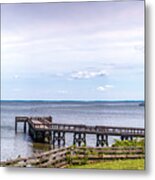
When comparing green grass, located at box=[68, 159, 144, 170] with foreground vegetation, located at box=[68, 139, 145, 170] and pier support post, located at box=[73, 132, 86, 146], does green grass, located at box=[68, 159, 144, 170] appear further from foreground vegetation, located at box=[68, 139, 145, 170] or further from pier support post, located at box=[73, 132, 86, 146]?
pier support post, located at box=[73, 132, 86, 146]

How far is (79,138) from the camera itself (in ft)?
7.97

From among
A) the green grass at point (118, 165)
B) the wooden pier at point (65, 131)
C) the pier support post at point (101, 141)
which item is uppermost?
the wooden pier at point (65, 131)

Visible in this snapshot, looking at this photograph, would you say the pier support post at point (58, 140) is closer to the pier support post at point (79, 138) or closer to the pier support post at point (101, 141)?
the pier support post at point (79, 138)

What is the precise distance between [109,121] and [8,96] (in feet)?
1.64

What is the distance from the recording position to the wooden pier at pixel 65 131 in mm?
2385

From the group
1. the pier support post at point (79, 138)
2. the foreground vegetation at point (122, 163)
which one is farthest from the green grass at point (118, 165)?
the pier support post at point (79, 138)

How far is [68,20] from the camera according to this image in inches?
96.0

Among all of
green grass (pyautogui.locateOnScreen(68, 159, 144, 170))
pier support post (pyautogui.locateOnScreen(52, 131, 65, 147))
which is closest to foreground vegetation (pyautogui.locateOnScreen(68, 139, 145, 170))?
green grass (pyautogui.locateOnScreen(68, 159, 144, 170))

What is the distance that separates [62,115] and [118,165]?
0.35 meters

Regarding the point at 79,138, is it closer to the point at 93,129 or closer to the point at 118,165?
the point at 93,129

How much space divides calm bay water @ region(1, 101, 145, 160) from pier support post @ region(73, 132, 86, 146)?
19 mm

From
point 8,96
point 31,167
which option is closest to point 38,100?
point 8,96

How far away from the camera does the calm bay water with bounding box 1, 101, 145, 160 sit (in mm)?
2371

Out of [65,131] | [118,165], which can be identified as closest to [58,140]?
[65,131]
